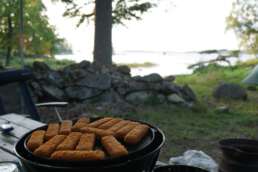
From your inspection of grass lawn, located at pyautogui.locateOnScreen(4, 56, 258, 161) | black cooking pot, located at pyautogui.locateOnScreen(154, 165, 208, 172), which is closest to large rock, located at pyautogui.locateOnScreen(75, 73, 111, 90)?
grass lawn, located at pyautogui.locateOnScreen(4, 56, 258, 161)

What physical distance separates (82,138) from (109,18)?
6.69 m

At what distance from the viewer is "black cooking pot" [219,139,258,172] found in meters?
1.80

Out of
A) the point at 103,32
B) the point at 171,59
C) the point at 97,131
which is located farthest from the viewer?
the point at 171,59

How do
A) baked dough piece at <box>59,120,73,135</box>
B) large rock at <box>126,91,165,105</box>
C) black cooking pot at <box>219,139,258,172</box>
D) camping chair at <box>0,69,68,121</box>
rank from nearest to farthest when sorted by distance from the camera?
baked dough piece at <box>59,120,73,135</box>
black cooking pot at <box>219,139,258,172</box>
camping chair at <box>0,69,68,121</box>
large rock at <box>126,91,165,105</box>

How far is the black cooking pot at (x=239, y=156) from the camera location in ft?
5.90

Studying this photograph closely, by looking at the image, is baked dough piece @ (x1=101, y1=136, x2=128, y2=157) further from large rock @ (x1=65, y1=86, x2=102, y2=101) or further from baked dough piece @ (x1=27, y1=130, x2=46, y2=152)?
large rock @ (x1=65, y1=86, x2=102, y2=101)

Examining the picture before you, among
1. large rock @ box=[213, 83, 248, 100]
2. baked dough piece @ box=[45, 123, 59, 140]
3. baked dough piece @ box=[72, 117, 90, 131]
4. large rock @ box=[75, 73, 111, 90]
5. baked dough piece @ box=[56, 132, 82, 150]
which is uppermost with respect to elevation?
baked dough piece @ box=[72, 117, 90, 131]

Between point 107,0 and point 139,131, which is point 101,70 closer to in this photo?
point 107,0

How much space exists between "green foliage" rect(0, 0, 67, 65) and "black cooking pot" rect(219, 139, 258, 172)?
39.8 feet

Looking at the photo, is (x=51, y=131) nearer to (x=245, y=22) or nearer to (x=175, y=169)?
(x=175, y=169)

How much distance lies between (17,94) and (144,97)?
118 inches

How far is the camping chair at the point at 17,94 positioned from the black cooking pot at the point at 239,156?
215cm

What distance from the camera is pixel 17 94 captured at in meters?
4.00

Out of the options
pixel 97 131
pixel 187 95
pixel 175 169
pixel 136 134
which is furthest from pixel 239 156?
pixel 187 95
